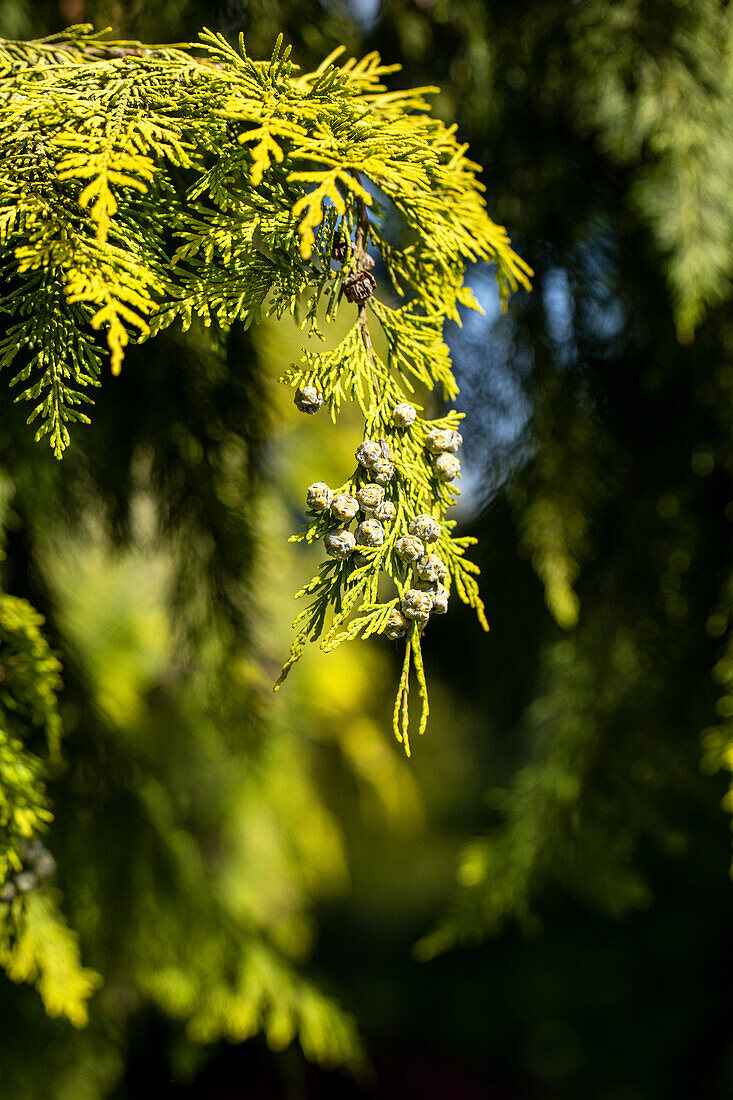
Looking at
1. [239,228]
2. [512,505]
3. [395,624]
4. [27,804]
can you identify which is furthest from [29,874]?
[512,505]

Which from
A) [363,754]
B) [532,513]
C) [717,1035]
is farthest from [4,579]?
[717,1035]

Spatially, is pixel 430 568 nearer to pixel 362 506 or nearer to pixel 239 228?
pixel 362 506

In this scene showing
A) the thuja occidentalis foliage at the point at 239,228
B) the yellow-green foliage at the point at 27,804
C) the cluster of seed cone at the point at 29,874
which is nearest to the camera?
the thuja occidentalis foliage at the point at 239,228

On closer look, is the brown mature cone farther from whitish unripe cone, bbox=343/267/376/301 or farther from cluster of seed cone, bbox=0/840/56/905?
cluster of seed cone, bbox=0/840/56/905

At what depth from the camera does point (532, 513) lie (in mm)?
1020

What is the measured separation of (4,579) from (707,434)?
998 mm

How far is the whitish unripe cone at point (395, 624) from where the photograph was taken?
45cm

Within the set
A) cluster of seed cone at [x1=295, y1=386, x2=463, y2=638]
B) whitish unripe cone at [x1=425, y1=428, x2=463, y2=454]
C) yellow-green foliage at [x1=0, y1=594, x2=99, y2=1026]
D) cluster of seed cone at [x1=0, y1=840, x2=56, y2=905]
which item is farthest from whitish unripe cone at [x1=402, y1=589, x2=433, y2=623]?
cluster of seed cone at [x1=0, y1=840, x2=56, y2=905]

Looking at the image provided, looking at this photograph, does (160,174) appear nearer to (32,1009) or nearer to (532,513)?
(532,513)

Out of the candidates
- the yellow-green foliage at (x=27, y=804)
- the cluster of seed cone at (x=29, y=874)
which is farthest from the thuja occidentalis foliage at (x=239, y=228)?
the cluster of seed cone at (x=29, y=874)

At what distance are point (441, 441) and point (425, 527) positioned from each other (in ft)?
0.24

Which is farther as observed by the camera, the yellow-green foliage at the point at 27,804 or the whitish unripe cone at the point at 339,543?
the yellow-green foliage at the point at 27,804

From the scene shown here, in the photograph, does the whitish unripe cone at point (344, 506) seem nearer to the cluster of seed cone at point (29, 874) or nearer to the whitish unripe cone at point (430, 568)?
the whitish unripe cone at point (430, 568)

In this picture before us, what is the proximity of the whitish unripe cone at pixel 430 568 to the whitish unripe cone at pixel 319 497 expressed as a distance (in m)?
0.07
